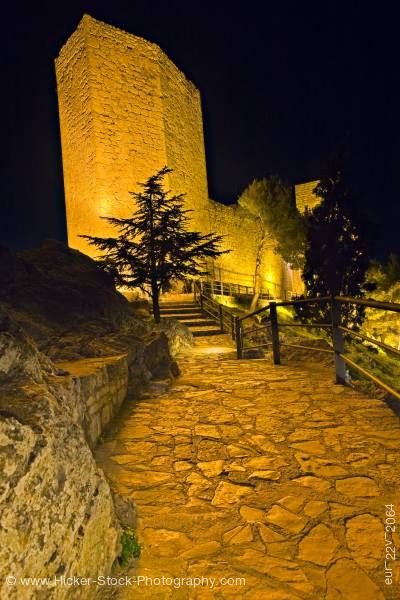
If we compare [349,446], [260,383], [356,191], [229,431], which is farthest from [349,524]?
[356,191]

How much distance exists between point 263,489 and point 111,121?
53.6 ft

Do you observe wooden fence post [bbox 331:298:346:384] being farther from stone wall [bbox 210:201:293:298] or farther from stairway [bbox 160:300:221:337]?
stone wall [bbox 210:201:293:298]

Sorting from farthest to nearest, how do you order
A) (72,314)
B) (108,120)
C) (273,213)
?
1. (273,213)
2. (108,120)
3. (72,314)

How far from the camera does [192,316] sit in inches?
463

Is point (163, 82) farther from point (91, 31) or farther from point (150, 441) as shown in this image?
point (150, 441)

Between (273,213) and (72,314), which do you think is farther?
(273,213)

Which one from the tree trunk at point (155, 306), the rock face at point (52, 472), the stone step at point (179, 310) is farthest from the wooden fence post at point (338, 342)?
the stone step at point (179, 310)

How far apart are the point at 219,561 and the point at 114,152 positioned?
16.2m

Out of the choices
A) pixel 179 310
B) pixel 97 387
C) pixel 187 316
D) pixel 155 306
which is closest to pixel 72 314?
pixel 97 387

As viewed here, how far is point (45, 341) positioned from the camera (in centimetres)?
350

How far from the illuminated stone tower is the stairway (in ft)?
14.7

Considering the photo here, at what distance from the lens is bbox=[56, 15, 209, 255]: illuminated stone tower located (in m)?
14.8

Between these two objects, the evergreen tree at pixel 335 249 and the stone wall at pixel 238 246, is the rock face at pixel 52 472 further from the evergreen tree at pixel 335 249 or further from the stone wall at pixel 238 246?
the stone wall at pixel 238 246

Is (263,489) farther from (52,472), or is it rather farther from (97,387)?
(97,387)
